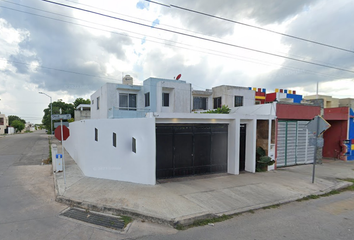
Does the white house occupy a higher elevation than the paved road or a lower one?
higher

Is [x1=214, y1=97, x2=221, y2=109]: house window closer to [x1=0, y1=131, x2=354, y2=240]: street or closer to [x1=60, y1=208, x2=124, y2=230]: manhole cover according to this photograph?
[x1=0, y1=131, x2=354, y2=240]: street

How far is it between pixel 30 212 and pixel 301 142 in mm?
12508

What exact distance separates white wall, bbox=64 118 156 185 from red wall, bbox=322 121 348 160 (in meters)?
13.1

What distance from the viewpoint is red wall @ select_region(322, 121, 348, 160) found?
1276cm

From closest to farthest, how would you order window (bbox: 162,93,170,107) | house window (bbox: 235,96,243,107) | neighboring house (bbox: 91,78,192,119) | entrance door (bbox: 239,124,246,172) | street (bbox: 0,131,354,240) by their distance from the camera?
street (bbox: 0,131,354,240), entrance door (bbox: 239,124,246,172), neighboring house (bbox: 91,78,192,119), window (bbox: 162,93,170,107), house window (bbox: 235,96,243,107)

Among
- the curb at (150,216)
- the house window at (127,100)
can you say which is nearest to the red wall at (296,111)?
the curb at (150,216)

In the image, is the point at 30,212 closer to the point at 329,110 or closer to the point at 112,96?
the point at 112,96

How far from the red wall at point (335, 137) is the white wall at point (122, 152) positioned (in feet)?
42.9

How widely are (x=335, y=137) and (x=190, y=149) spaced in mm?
11194

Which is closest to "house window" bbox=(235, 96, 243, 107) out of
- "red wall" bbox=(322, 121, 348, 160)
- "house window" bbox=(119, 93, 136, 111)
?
"red wall" bbox=(322, 121, 348, 160)

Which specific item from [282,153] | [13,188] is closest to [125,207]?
[13,188]

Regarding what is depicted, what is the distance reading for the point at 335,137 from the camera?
1316 centimetres

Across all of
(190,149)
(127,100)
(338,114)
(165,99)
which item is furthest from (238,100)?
(190,149)

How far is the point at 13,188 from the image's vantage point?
23.9 ft
